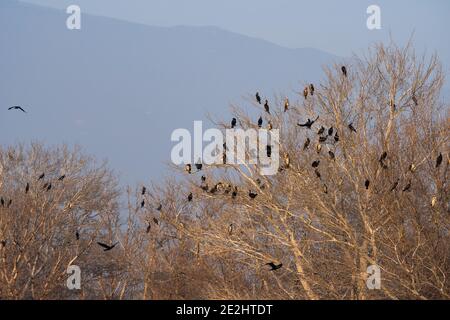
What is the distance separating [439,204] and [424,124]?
2718 millimetres

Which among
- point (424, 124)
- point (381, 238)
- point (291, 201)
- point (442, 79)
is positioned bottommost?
point (381, 238)

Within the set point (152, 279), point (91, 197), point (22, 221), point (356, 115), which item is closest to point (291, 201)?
point (356, 115)

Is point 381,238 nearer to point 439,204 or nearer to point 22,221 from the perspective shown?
point 439,204

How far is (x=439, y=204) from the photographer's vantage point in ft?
48.3

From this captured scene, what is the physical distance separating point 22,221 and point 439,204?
1706 centimetres

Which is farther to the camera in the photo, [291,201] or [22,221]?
[22,221]

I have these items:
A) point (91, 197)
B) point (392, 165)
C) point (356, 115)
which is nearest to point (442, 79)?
point (356, 115)
